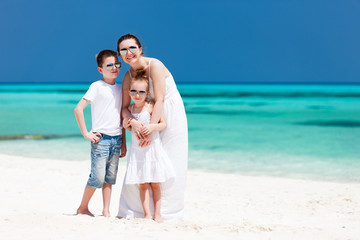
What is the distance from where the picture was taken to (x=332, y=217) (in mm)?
4727

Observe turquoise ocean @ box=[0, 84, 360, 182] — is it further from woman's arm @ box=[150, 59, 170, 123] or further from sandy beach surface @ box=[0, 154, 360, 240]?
woman's arm @ box=[150, 59, 170, 123]

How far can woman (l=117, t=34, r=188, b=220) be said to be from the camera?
361cm

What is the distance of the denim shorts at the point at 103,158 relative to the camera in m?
3.72

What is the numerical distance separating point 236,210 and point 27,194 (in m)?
2.70

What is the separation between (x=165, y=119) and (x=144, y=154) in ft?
1.27

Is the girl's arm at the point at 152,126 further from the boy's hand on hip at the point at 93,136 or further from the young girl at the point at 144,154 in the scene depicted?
the boy's hand on hip at the point at 93,136

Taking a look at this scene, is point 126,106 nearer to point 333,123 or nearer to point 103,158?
point 103,158

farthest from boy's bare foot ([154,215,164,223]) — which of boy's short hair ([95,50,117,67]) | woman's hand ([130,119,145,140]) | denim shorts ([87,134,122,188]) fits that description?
boy's short hair ([95,50,117,67])

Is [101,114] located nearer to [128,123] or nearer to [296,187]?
[128,123]

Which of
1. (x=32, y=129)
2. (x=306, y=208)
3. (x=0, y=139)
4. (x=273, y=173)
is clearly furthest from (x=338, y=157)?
(x=32, y=129)

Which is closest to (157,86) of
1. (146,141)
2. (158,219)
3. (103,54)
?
(146,141)

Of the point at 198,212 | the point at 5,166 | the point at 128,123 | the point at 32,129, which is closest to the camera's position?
the point at 128,123

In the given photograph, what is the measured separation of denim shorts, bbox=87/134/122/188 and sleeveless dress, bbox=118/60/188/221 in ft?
0.89

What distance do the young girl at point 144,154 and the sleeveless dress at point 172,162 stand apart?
11 centimetres
